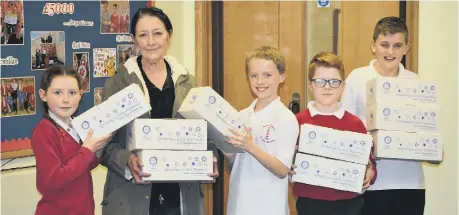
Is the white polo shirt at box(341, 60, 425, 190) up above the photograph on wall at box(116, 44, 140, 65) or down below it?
below

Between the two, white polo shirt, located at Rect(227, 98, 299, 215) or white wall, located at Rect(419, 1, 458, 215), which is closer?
white polo shirt, located at Rect(227, 98, 299, 215)

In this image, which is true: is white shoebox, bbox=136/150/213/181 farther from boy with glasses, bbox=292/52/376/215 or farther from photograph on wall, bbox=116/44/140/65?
photograph on wall, bbox=116/44/140/65

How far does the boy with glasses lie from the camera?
2.80 m

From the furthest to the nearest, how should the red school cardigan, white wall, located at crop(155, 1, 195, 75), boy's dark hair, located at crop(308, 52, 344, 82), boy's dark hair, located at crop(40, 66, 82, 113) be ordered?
1. white wall, located at crop(155, 1, 195, 75)
2. boy's dark hair, located at crop(308, 52, 344, 82)
3. boy's dark hair, located at crop(40, 66, 82, 113)
4. the red school cardigan

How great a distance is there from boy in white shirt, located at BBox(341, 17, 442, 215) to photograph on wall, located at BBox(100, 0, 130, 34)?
139 cm

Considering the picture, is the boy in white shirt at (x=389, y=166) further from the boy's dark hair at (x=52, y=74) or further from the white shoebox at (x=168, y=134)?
the boy's dark hair at (x=52, y=74)

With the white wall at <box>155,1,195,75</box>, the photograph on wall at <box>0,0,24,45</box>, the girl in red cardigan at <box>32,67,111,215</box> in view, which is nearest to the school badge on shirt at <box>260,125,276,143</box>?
the girl in red cardigan at <box>32,67,111,215</box>

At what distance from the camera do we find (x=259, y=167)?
274 centimetres

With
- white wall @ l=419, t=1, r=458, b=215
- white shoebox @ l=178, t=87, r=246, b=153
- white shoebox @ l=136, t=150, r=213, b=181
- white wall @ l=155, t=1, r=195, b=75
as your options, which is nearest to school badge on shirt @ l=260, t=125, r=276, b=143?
white shoebox @ l=178, t=87, r=246, b=153

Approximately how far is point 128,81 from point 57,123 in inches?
13.0

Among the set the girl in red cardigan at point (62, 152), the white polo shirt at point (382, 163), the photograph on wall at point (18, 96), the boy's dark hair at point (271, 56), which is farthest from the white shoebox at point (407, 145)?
the photograph on wall at point (18, 96)

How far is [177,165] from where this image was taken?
258 cm

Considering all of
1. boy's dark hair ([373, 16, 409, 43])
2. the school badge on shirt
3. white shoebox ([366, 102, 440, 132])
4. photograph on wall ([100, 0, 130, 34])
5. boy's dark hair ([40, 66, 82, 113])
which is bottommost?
the school badge on shirt

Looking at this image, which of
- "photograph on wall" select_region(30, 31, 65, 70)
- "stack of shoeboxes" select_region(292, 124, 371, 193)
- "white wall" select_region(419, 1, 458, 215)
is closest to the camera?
"stack of shoeboxes" select_region(292, 124, 371, 193)
